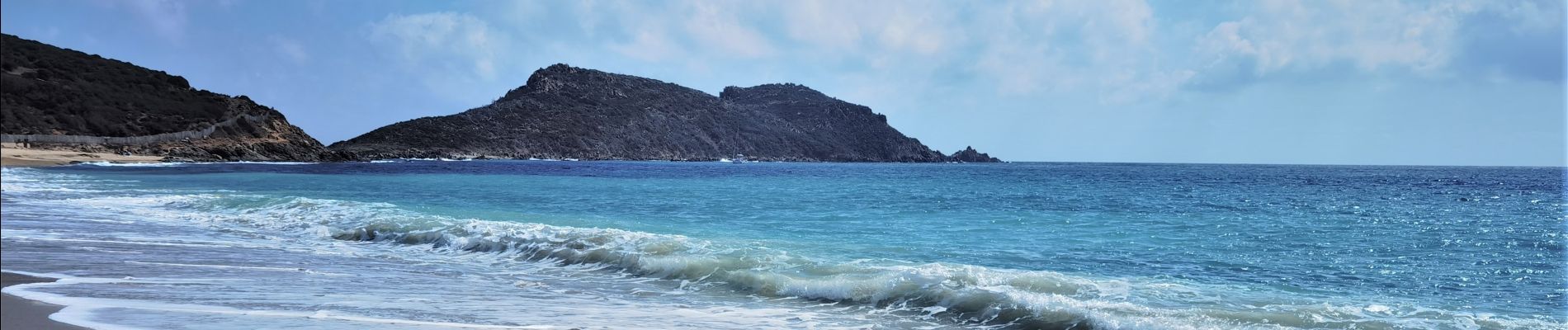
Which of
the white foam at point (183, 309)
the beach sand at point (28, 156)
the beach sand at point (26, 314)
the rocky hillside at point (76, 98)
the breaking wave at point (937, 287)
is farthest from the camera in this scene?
the breaking wave at point (937, 287)

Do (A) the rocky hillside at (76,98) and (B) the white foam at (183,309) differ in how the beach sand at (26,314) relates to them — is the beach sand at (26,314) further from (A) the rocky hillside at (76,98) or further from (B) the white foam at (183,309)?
(A) the rocky hillside at (76,98)

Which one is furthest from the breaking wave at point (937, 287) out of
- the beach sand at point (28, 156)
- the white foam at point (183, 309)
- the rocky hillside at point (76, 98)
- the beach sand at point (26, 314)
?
the beach sand at point (28, 156)

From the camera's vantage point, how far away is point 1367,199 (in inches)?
1495

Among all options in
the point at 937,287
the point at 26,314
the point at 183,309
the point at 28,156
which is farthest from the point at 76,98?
the point at 937,287

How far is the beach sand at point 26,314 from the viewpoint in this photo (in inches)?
220

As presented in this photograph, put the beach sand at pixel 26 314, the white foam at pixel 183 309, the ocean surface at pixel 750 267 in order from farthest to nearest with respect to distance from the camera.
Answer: the ocean surface at pixel 750 267 < the white foam at pixel 183 309 < the beach sand at pixel 26 314

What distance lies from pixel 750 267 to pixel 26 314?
6614mm

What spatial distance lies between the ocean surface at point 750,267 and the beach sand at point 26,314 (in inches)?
7.1

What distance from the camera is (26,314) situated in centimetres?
595

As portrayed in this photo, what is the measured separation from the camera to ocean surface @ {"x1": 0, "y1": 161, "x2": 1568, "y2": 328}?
24.5 ft

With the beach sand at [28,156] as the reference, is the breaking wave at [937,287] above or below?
below

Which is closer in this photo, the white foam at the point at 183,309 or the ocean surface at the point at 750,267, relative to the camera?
the white foam at the point at 183,309

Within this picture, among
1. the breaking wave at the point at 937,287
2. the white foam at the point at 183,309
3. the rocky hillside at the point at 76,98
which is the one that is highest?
the rocky hillside at the point at 76,98

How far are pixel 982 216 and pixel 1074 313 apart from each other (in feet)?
48.6
